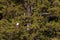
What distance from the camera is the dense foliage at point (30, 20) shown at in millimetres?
3131

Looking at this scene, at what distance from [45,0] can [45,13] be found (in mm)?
226

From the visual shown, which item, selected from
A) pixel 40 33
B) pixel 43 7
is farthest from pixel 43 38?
pixel 43 7

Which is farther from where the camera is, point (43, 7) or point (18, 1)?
point (18, 1)

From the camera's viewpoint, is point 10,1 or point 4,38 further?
point 10,1

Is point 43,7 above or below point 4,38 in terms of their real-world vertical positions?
above

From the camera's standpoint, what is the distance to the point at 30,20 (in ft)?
10.6

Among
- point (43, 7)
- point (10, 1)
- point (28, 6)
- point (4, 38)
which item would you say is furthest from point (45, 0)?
point (4, 38)

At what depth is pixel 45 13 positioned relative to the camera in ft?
10.9

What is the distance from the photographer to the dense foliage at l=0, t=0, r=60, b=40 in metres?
3.13

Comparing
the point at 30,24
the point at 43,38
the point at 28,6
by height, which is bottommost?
the point at 43,38

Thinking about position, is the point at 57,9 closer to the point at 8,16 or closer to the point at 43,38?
the point at 43,38

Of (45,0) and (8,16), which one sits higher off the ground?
(45,0)

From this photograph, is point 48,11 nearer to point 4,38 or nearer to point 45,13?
point 45,13

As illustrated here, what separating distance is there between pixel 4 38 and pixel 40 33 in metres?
0.60
